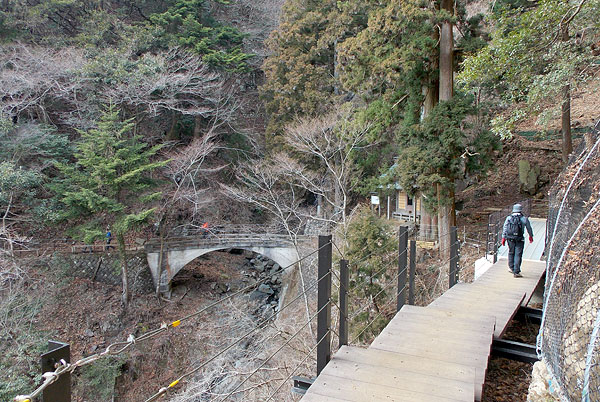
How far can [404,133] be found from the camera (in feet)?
39.6

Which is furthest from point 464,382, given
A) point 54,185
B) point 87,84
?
point 87,84

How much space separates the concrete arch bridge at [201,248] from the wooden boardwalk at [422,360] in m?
11.1

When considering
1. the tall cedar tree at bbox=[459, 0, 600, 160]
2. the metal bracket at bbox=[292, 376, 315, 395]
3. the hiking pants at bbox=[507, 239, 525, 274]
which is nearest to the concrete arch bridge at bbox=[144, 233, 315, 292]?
→ the tall cedar tree at bbox=[459, 0, 600, 160]

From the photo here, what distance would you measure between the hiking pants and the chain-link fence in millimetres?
2601

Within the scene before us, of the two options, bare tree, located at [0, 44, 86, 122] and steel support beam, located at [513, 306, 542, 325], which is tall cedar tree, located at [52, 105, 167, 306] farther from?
steel support beam, located at [513, 306, 542, 325]

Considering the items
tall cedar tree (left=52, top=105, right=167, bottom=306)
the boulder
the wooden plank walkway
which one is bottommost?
the boulder

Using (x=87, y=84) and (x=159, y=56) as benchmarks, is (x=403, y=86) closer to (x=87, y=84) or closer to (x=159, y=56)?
(x=159, y=56)

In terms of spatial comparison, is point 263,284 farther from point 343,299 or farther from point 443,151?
point 343,299

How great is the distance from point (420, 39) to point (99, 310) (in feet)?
44.8

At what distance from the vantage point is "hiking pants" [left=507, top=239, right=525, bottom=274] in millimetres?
6023

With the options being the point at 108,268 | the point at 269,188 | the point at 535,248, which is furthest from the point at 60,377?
the point at 108,268

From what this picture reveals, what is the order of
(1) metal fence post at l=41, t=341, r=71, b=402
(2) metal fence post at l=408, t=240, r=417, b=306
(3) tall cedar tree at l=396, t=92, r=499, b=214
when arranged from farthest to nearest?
(3) tall cedar tree at l=396, t=92, r=499, b=214
(2) metal fence post at l=408, t=240, r=417, b=306
(1) metal fence post at l=41, t=341, r=71, b=402

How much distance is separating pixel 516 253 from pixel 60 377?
6.47 metres

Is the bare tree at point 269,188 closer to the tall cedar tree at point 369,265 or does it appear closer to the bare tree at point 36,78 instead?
the tall cedar tree at point 369,265
